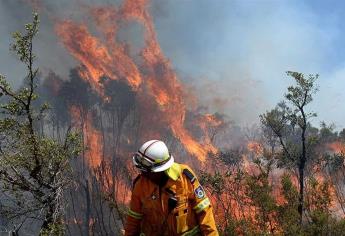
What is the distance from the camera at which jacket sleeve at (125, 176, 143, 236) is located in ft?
16.7

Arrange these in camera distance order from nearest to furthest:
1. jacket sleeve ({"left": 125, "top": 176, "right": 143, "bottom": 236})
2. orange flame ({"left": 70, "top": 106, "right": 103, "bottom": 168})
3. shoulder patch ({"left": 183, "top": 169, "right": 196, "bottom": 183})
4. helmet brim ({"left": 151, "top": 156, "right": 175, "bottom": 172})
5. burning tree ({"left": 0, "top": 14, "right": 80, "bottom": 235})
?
helmet brim ({"left": 151, "top": 156, "right": 175, "bottom": 172})
shoulder patch ({"left": 183, "top": 169, "right": 196, "bottom": 183})
jacket sleeve ({"left": 125, "top": 176, "right": 143, "bottom": 236})
burning tree ({"left": 0, "top": 14, "right": 80, "bottom": 235})
orange flame ({"left": 70, "top": 106, "right": 103, "bottom": 168})

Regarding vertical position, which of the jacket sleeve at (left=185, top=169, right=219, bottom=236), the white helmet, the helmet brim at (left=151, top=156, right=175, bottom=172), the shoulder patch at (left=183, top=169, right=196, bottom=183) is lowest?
the jacket sleeve at (left=185, top=169, right=219, bottom=236)

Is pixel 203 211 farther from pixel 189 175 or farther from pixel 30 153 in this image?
pixel 30 153

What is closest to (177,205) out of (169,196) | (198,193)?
(169,196)

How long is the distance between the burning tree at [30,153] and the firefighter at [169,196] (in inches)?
317

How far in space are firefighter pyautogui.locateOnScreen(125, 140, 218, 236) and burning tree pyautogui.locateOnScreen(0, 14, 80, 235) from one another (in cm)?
805

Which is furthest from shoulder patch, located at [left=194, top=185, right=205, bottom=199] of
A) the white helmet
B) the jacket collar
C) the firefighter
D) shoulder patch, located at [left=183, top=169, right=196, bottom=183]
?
the white helmet

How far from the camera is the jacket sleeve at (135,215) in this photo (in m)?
5.08

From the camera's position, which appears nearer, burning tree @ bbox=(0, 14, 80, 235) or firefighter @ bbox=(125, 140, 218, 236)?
firefighter @ bbox=(125, 140, 218, 236)

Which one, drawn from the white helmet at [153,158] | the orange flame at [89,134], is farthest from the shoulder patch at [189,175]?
the orange flame at [89,134]

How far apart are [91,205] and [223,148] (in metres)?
34.8

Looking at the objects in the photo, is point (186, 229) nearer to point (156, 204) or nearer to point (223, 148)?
point (156, 204)

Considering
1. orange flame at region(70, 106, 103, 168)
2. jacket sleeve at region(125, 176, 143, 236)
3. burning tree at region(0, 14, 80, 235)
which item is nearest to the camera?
jacket sleeve at region(125, 176, 143, 236)

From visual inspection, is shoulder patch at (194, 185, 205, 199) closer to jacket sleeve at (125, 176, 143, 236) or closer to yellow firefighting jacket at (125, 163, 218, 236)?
yellow firefighting jacket at (125, 163, 218, 236)
